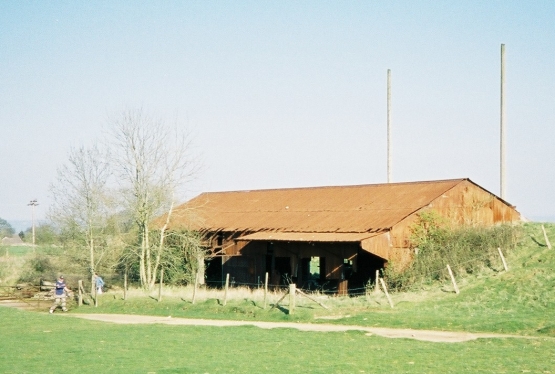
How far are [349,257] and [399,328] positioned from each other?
10199 millimetres

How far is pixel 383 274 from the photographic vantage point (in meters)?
32.5

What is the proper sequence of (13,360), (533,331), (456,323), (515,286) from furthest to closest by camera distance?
(515,286) < (456,323) < (533,331) < (13,360)

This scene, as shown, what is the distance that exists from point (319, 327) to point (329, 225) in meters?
12.8

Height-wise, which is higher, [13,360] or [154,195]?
[154,195]

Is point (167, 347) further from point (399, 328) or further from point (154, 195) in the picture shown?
point (154, 195)

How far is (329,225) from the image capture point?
117 ft

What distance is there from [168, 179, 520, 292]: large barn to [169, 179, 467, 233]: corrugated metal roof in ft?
0.19

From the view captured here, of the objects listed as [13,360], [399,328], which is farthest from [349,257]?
[13,360]

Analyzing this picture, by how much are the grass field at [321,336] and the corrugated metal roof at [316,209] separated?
17.7 ft

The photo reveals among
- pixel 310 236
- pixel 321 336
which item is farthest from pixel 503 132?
pixel 321 336

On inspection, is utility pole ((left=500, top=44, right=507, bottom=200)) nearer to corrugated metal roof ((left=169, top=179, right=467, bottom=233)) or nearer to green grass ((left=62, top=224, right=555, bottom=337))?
corrugated metal roof ((left=169, top=179, right=467, bottom=233))

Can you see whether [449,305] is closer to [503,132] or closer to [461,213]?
[461,213]

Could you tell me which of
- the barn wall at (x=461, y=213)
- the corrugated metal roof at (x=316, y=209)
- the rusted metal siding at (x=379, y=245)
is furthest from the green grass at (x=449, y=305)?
the corrugated metal roof at (x=316, y=209)

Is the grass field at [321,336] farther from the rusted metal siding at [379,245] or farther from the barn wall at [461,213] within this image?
the barn wall at [461,213]
